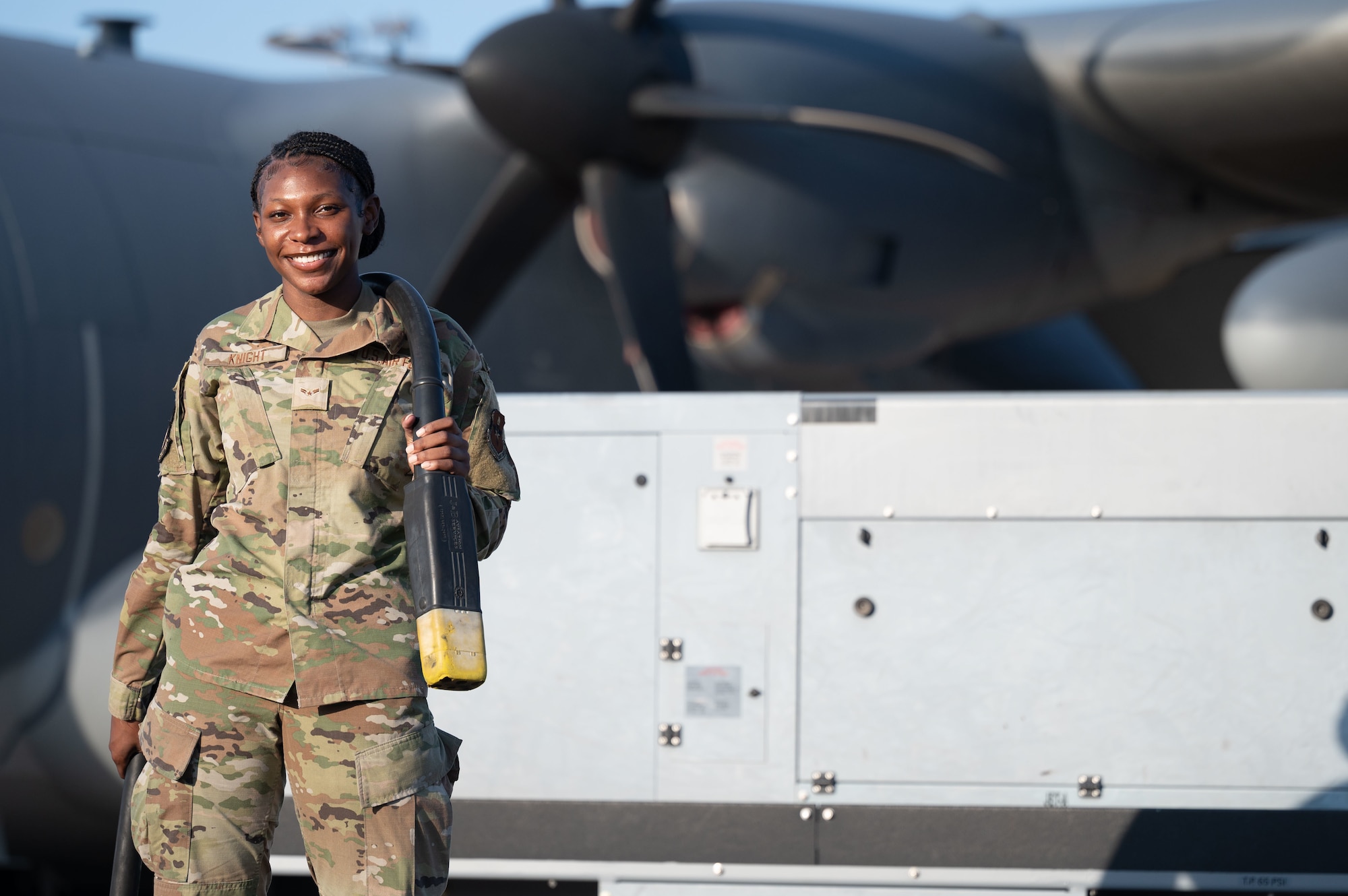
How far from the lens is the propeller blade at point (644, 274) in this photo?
5.77 m

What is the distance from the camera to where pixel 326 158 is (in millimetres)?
1642

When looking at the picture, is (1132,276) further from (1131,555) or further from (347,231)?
(347,231)

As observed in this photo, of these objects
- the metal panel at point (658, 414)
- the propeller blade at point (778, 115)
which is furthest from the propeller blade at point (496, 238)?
the metal panel at point (658, 414)

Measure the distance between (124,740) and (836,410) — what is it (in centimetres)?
168

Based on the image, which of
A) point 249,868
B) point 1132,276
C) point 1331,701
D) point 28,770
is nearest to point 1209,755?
point 1331,701

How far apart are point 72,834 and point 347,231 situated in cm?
372

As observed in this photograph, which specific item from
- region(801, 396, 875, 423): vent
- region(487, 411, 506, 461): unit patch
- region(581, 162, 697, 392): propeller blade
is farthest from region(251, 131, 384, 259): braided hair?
region(581, 162, 697, 392): propeller blade

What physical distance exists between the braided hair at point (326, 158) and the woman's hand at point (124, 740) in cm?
68

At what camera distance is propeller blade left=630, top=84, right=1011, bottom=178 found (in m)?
5.43

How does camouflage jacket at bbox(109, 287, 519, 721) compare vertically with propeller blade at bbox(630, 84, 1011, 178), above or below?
below

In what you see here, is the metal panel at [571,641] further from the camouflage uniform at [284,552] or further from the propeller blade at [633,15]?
the propeller blade at [633,15]

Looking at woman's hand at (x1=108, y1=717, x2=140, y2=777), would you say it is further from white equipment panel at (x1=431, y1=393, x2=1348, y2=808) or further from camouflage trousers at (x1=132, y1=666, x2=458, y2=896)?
white equipment panel at (x1=431, y1=393, x2=1348, y2=808)

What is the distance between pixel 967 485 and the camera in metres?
2.92

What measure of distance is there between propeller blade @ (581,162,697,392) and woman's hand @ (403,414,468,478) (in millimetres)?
4148
